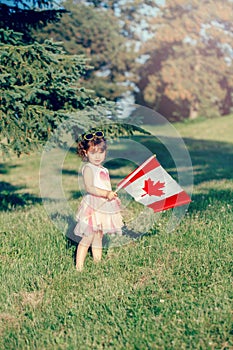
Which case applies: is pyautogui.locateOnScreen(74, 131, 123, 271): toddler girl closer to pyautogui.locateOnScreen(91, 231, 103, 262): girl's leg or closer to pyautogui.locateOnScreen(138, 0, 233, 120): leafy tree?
pyautogui.locateOnScreen(91, 231, 103, 262): girl's leg

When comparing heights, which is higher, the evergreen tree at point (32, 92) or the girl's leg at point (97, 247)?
the evergreen tree at point (32, 92)

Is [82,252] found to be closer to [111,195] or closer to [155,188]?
[111,195]

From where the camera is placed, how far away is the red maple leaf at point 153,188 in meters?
5.51

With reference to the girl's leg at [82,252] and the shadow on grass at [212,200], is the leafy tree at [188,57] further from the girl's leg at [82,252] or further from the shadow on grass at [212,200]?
the girl's leg at [82,252]

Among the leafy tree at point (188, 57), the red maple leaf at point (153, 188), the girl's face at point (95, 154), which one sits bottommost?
the leafy tree at point (188, 57)

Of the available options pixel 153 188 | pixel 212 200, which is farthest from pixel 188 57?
pixel 153 188

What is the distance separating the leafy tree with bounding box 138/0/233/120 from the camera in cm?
3816

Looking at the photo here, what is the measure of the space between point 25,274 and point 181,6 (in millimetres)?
36522

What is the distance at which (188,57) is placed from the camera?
39.0 metres

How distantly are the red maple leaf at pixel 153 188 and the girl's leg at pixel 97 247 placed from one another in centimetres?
71

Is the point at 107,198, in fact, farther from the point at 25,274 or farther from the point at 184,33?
the point at 184,33

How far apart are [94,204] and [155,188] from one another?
753 millimetres

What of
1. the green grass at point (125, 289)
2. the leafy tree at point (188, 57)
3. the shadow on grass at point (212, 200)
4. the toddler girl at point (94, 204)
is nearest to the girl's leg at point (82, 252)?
the toddler girl at point (94, 204)

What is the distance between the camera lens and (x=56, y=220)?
7.25 metres
